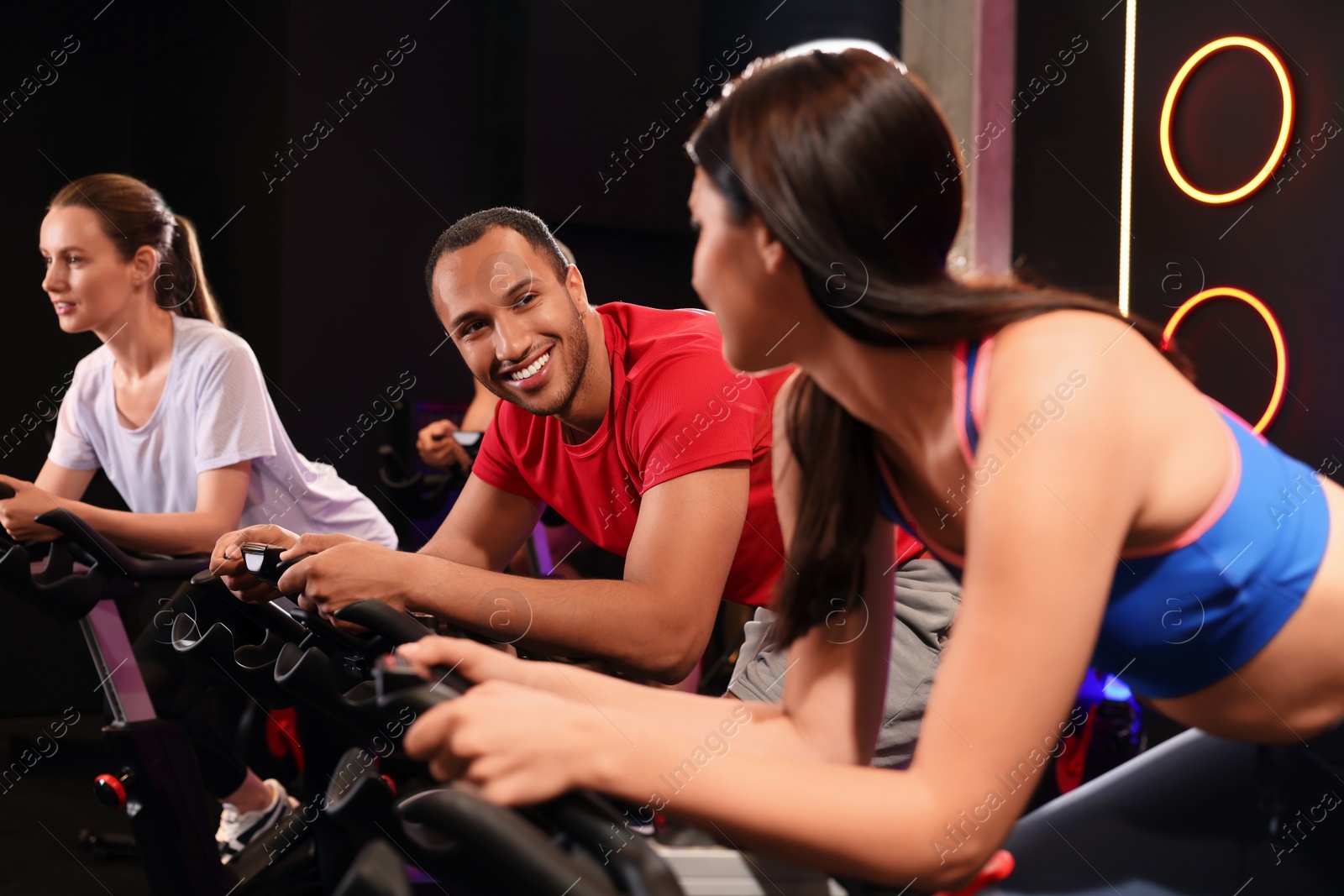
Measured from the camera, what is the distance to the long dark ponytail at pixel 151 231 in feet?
8.95

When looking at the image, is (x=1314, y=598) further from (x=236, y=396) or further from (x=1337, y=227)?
(x=236, y=396)

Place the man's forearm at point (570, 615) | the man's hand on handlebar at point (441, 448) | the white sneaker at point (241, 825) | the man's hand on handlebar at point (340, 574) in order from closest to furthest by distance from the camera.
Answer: the man's hand on handlebar at point (340, 574) → the man's forearm at point (570, 615) → the white sneaker at point (241, 825) → the man's hand on handlebar at point (441, 448)

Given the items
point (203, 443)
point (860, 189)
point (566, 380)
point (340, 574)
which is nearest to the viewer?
point (860, 189)

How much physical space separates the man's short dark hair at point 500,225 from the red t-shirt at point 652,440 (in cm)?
13

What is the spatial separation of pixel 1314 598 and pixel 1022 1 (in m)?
2.91

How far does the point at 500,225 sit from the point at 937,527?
104cm

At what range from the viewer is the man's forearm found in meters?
1.58

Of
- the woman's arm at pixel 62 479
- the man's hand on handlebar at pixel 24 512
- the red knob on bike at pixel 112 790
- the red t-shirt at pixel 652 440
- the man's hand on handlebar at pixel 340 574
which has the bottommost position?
the red t-shirt at pixel 652 440

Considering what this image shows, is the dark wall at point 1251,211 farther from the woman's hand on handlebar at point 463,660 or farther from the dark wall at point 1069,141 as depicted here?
the woman's hand on handlebar at point 463,660

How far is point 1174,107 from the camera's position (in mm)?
2947

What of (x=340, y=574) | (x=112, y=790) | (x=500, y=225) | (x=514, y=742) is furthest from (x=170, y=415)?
(x=514, y=742)

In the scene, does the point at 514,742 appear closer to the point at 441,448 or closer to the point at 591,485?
the point at 591,485

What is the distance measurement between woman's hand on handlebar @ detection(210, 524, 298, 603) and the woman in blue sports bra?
72 centimetres

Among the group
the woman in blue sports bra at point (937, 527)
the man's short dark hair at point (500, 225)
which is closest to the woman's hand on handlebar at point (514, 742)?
the woman in blue sports bra at point (937, 527)
